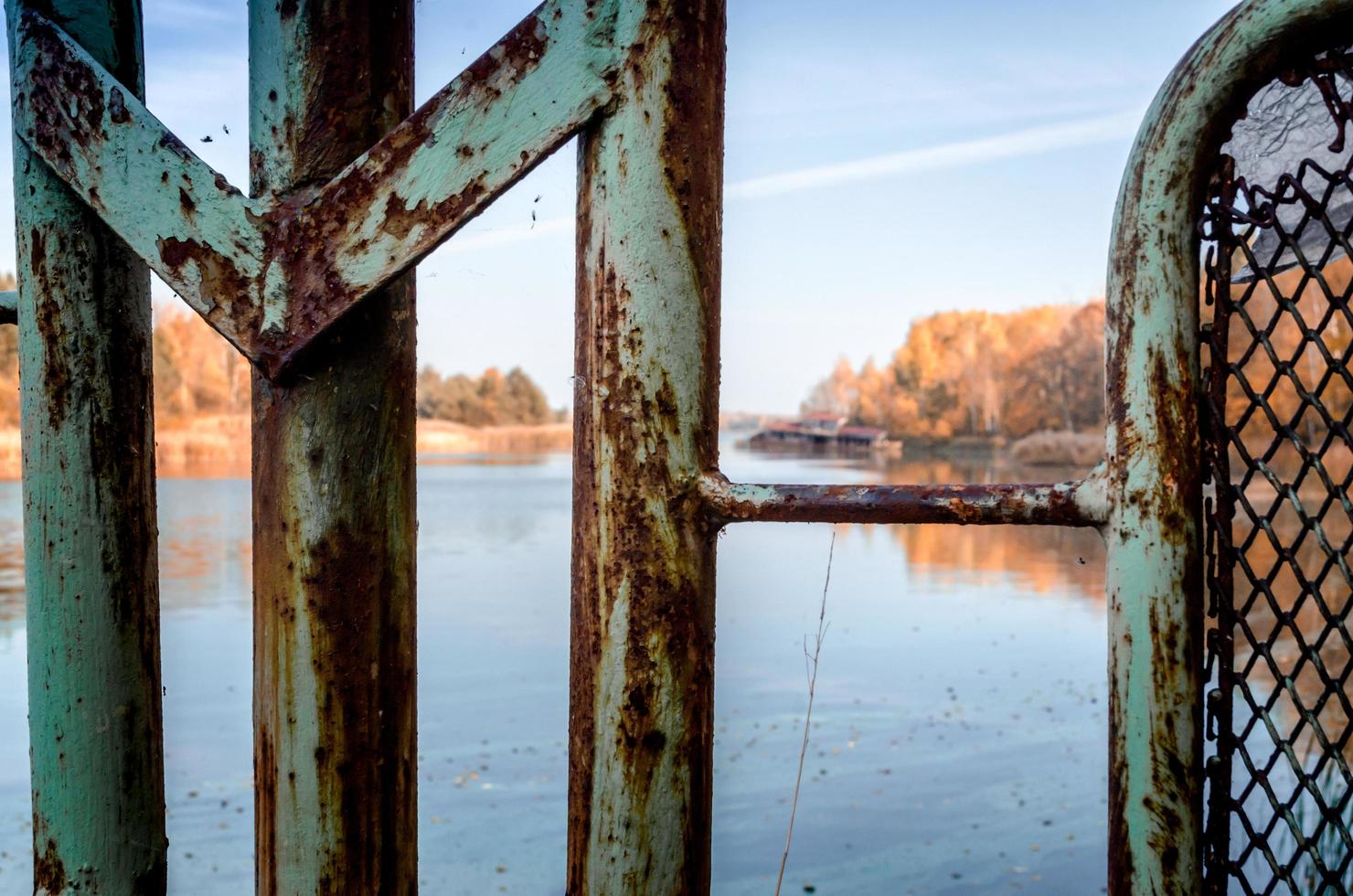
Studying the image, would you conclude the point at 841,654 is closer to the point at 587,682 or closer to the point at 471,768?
the point at 471,768

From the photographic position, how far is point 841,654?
1467 cm

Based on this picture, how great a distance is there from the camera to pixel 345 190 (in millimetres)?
1828

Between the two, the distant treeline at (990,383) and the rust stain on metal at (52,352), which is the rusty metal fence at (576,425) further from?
the distant treeline at (990,383)

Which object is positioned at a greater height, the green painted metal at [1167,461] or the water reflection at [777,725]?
the green painted metal at [1167,461]

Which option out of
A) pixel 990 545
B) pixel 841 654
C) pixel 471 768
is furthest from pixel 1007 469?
pixel 471 768

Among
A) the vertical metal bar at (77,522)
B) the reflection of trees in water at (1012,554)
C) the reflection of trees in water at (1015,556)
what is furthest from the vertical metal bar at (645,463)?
the reflection of trees in water at (1015,556)

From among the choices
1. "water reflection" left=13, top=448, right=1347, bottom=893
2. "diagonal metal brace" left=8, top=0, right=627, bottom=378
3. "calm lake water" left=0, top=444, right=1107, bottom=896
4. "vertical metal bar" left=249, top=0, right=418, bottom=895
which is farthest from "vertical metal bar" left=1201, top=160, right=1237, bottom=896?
"calm lake water" left=0, top=444, right=1107, bottom=896

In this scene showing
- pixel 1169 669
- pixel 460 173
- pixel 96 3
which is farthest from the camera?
pixel 96 3

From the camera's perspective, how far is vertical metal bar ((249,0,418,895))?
78.4 inches

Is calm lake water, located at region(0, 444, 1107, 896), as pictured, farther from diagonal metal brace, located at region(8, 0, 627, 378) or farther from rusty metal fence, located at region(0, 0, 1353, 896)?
diagonal metal brace, located at region(8, 0, 627, 378)

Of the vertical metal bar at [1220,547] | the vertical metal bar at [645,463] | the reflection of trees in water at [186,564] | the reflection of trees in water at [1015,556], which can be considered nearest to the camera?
the vertical metal bar at [1220,547]

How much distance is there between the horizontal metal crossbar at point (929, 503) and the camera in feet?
5.49

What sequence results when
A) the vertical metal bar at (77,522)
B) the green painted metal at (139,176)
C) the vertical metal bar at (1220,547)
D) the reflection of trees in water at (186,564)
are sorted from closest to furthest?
the vertical metal bar at (1220,547)
the green painted metal at (139,176)
the vertical metal bar at (77,522)
the reflection of trees in water at (186,564)

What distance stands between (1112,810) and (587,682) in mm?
849
